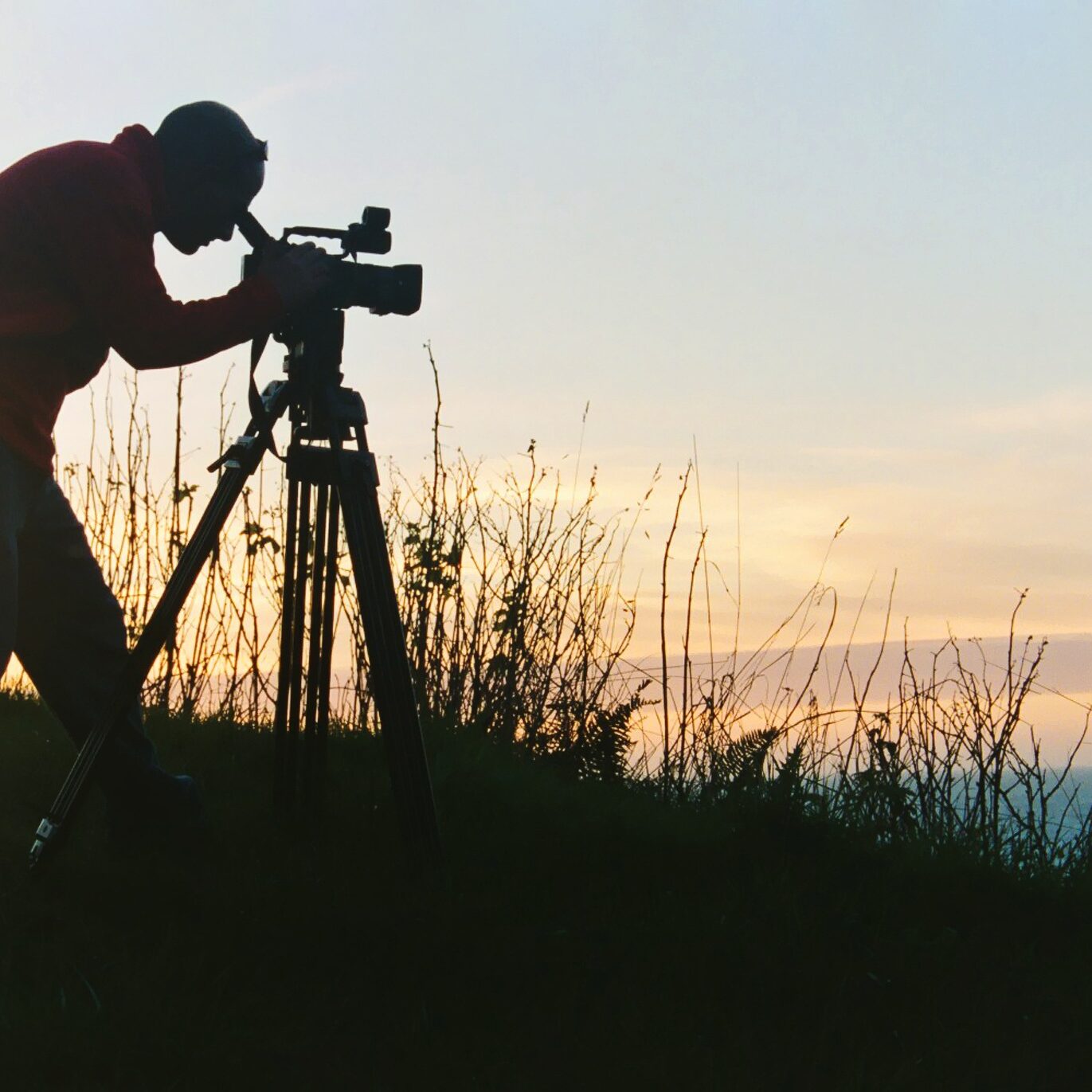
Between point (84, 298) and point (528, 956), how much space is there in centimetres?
210

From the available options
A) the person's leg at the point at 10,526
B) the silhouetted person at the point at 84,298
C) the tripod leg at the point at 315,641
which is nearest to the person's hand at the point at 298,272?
the silhouetted person at the point at 84,298

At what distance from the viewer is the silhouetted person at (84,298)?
3.23 meters

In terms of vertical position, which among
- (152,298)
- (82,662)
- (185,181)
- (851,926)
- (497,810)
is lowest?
(851,926)

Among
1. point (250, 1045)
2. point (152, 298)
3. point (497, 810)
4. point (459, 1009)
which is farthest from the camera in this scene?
point (497, 810)

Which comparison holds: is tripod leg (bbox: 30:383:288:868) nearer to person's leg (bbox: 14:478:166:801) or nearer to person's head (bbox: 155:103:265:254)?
person's leg (bbox: 14:478:166:801)

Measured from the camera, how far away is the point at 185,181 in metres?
3.54

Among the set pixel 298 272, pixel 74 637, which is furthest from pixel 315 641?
pixel 298 272

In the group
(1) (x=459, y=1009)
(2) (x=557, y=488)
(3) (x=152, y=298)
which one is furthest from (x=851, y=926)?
(2) (x=557, y=488)

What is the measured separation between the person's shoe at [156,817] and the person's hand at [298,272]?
1.54 metres

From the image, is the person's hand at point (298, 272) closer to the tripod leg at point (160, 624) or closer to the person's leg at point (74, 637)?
the tripod leg at point (160, 624)

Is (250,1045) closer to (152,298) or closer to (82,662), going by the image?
(82,662)

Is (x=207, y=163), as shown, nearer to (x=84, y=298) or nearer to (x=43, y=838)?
(x=84, y=298)

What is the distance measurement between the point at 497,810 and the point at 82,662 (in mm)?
1560

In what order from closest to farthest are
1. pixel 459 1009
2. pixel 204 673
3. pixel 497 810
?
pixel 459 1009
pixel 497 810
pixel 204 673
